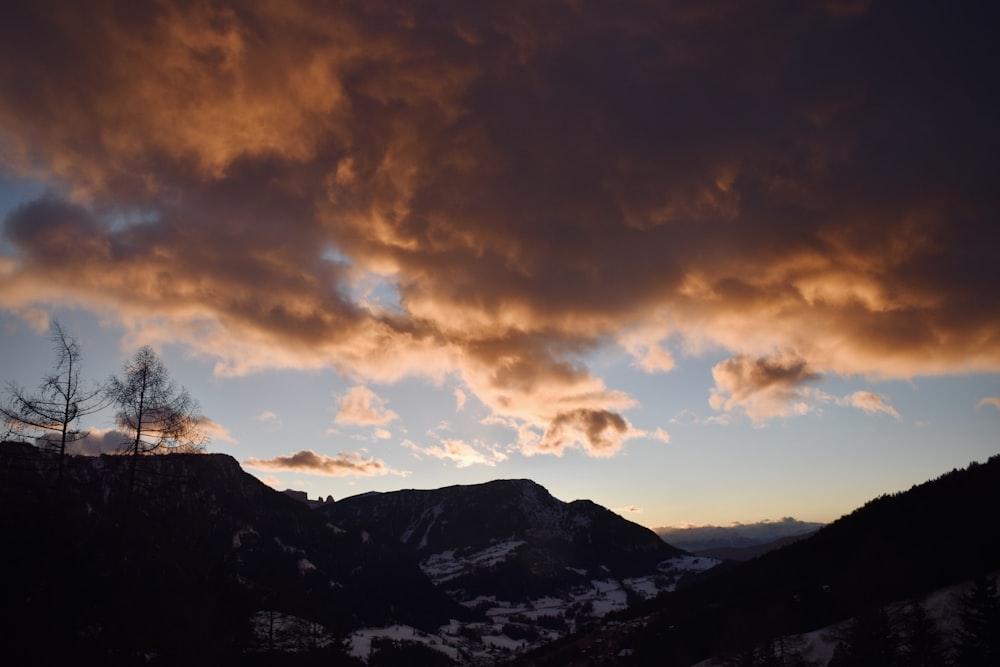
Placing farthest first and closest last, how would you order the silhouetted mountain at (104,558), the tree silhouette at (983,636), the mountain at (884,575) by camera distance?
the mountain at (884,575) → the tree silhouette at (983,636) → the silhouetted mountain at (104,558)

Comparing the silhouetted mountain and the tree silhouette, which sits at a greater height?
the silhouetted mountain

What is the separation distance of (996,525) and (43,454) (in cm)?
18795

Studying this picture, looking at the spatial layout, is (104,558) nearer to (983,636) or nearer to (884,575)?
(983,636)

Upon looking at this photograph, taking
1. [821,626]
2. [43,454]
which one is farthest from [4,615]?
[821,626]

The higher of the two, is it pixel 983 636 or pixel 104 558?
pixel 104 558

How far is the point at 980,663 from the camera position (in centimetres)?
7094

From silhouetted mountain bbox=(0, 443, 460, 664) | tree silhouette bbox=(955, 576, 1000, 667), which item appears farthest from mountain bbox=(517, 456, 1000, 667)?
silhouetted mountain bbox=(0, 443, 460, 664)

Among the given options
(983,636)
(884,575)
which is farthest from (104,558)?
(884,575)

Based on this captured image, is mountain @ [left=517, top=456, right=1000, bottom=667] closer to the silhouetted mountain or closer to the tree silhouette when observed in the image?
the tree silhouette

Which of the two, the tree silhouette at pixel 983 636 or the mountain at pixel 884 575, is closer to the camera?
the tree silhouette at pixel 983 636

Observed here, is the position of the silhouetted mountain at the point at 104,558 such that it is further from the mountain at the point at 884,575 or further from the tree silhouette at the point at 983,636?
the mountain at the point at 884,575

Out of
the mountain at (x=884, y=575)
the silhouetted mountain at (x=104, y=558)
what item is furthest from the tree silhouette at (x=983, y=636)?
the silhouetted mountain at (x=104, y=558)

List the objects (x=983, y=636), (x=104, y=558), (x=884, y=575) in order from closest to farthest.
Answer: (x=104, y=558), (x=983, y=636), (x=884, y=575)

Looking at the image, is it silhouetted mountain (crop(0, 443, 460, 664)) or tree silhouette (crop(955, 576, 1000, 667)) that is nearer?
silhouetted mountain (crop(0, 443, 460, 664))
